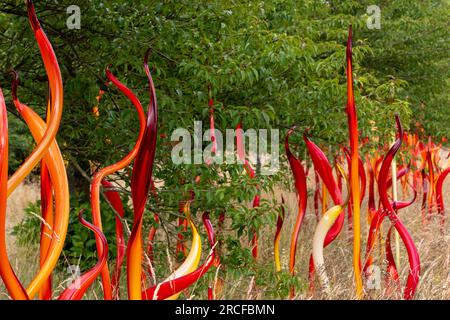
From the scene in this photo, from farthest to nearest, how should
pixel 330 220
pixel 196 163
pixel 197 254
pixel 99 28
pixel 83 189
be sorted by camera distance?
pixel 83 189
pixel 99 28
pixel 196 163
pixel 330 220
pixel 197 254

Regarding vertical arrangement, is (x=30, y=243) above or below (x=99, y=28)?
below

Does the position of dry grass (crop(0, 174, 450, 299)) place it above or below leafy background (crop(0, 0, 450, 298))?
below

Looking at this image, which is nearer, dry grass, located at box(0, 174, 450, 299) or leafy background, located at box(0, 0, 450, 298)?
leafy background, located at box(0, 0, 450, 298)

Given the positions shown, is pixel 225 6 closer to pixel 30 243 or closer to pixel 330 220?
pixel 330 220

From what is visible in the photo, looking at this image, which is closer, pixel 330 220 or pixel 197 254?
pixel 197 254

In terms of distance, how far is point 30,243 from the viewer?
19.8 ft

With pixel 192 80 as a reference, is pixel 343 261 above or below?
below

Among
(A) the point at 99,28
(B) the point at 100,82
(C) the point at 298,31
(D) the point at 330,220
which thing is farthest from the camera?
(C) the point at 298,31

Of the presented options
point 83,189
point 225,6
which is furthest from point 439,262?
point 83,189

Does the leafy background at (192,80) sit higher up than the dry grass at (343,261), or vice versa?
the leafy background at (192,80)

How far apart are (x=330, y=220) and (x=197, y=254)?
1.41 meters

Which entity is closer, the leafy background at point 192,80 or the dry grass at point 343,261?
the leafy background at point 192,80

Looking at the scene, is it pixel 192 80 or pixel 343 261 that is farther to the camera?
pixel 343 261
